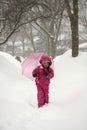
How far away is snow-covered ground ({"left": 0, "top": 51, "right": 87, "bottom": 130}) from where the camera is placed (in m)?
6.45

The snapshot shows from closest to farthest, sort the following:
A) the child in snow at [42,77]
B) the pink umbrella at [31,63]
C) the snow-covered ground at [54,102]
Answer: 1. the snow-covered ground at [54,102]
2. the child in snow at [42,77]
3. the pink umbrella at [31,63]

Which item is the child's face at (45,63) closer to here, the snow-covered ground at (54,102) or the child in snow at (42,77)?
the child in snow at (42,77)

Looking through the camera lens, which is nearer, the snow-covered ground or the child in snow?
the snow-covered ground

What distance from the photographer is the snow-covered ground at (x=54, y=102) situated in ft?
21.2

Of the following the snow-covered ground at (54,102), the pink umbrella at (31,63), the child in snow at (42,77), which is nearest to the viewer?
the snow-covered ground at (54,102)

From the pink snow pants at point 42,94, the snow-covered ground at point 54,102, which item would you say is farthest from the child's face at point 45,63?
the snow-covered ground at point 54,102

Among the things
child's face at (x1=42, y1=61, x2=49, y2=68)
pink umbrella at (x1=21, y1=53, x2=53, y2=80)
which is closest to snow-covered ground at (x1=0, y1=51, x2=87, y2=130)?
pink umbrella at (x1=21, y1=53, x2=53, y2=80)

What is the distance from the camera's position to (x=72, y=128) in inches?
236

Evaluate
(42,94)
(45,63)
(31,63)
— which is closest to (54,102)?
(42,94)

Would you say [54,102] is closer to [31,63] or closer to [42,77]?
[42,77]

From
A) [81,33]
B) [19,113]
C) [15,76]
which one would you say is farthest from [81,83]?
[81,33]

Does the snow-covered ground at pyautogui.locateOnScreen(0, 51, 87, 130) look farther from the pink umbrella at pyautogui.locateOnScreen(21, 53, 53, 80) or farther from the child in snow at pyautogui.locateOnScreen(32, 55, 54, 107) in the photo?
the pink umbrella at pyautogui.locateOnScreen(21, 53, 53, 80)

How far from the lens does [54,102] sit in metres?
8.66

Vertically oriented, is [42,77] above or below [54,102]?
above
